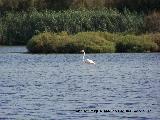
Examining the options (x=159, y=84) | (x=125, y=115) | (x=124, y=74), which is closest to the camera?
(x=125, y=115)

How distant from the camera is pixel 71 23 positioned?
78.3 metres

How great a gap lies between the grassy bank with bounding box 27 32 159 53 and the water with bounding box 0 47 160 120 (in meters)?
16.2

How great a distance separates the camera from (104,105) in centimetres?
2478

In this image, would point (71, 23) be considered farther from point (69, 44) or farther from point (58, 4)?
point (58, 4)

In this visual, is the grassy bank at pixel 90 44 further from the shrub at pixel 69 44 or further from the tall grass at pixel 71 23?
the tall grass at pixel 71 23

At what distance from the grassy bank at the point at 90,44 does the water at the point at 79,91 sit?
1618 centimetres

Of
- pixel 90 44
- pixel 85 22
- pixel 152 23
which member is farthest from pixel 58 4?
pixel 90 44

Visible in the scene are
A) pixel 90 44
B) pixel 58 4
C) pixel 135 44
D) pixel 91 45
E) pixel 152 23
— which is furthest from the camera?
pixel 58 4

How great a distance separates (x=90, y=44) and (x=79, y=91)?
1360 inches

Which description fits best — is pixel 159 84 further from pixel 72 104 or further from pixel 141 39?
pixel 141 39

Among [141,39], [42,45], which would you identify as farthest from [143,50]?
[42,45]

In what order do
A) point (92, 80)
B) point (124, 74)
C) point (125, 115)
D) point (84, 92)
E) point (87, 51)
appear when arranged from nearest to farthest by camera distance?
1. point (125, 115)
2. point (84, 92)
3. point (92, 80)
4. point (124, 74)
5. point (87, 51)

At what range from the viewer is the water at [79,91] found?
75.0ft

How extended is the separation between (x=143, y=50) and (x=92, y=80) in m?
30.5
